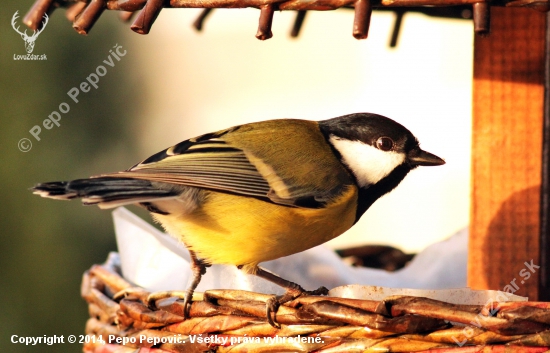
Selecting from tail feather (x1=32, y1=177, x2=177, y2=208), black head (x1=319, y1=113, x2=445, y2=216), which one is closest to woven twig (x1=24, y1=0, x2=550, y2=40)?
tail feather (x1=32, y1=177, x2=177, y2=208)

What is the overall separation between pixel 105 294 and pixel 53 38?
7.62 feet

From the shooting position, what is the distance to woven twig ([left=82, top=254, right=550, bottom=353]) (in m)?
0.94

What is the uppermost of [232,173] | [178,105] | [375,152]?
[178,105]

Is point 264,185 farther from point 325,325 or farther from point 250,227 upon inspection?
point 325,325

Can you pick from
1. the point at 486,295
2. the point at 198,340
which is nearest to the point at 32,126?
the point at 198,340

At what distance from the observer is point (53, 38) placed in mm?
3512

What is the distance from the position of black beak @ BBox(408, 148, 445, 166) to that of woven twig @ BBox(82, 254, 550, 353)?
59 cm

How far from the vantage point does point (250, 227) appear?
133 centimetres

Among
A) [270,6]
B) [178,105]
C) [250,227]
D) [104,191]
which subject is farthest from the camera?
[178,105]

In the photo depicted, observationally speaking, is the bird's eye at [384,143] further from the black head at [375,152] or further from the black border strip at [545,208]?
the black border strip at [545,208]

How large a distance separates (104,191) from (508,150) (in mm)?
867

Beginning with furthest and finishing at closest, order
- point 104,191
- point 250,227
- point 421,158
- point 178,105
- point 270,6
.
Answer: point 178,105, point 421,158, point 250,227, point 104,191, point 270,6

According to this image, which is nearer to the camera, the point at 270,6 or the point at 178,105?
the point at 270,6

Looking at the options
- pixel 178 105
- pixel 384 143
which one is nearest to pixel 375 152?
pixel 384 143
